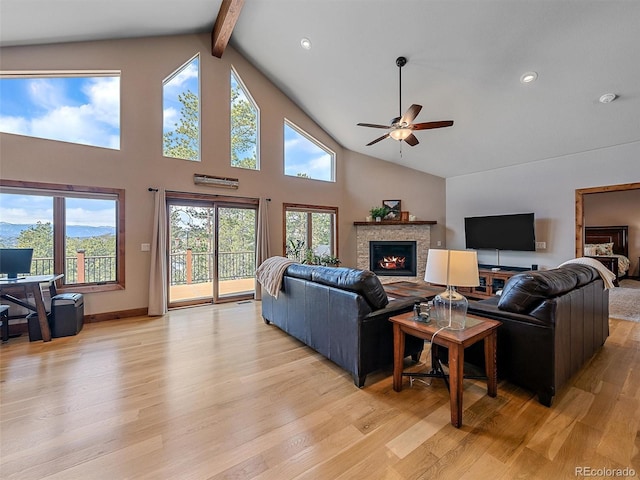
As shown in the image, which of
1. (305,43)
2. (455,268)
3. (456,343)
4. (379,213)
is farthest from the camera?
(379,213)

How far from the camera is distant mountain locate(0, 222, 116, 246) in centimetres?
370

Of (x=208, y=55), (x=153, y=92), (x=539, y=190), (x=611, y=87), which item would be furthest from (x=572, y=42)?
(x=153, y=92)

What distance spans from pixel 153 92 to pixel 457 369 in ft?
18.7

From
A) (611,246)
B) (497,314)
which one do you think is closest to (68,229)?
(497,314)

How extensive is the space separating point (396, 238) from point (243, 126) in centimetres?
429

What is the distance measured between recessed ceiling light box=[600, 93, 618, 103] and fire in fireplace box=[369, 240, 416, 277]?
13.0ft

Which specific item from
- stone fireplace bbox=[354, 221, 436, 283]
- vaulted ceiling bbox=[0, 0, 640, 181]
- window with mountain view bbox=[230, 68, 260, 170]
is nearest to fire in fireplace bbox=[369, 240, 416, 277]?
stone fireplace bbox=[354, 221, 436, 283]

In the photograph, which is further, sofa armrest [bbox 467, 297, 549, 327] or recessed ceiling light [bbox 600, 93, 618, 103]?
recessed ceiling light [bbox 600, 93, 618, 103]

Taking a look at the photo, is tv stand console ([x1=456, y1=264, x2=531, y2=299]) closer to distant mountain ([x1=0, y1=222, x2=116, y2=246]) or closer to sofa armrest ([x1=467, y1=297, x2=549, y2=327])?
sofa armrest ([x1=467, y1=297, x2=549, y2=327])

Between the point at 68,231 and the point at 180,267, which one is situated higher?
the point at 68,231

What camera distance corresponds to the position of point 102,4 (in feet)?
11.5

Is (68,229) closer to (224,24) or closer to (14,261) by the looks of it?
(14,261)

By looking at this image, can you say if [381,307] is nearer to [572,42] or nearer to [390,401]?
[390,401]

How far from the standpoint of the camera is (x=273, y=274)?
3502mm
